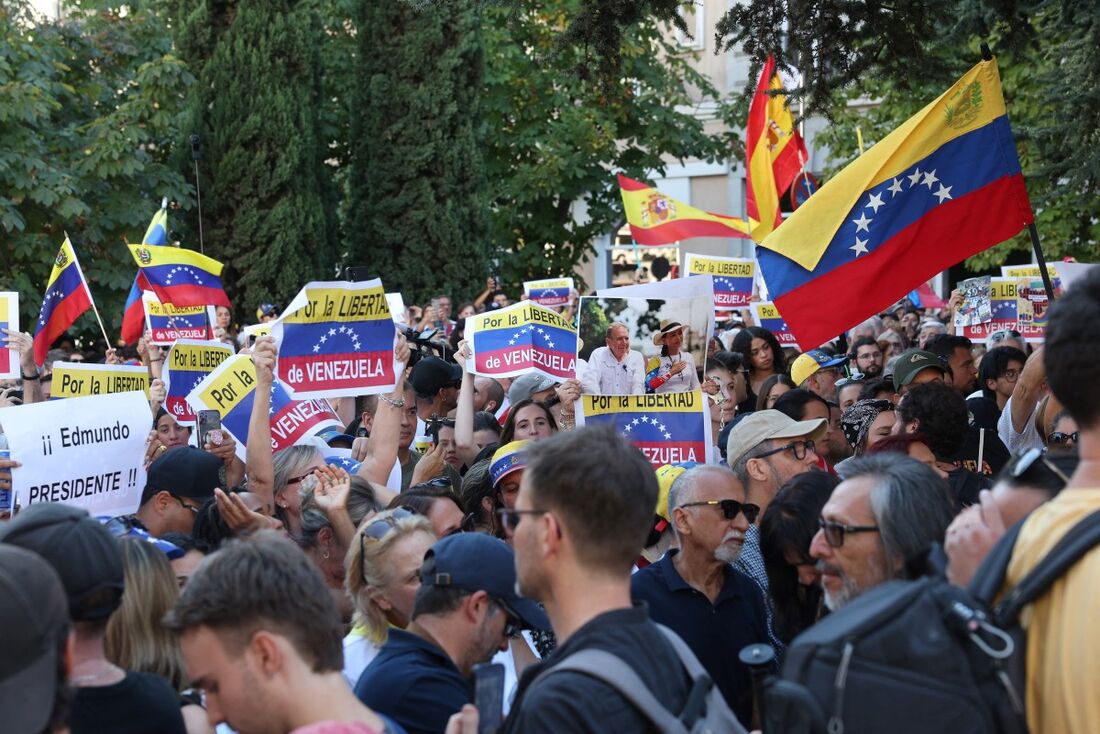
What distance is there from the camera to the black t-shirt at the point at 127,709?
3100mm

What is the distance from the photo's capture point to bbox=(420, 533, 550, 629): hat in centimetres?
380

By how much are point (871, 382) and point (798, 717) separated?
703cm

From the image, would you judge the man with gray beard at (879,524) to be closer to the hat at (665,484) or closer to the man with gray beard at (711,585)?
the man with gray beard at (711,585)

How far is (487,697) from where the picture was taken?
289 centimetres

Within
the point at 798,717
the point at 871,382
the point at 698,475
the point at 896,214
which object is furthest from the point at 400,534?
the point at 871,382

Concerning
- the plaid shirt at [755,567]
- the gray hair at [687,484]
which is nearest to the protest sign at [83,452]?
the gray hair at [687,484]

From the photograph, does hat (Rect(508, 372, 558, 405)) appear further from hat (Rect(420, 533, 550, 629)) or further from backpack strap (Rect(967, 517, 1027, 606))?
backpack strap (Rect(967, 517, 1027, 606))

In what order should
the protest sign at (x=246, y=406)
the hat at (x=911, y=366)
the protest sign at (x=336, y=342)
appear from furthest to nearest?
the hat at (x=911, y=366) < the protest sign at (x=336, y=342) < the protest sign at (x=246, y=406)

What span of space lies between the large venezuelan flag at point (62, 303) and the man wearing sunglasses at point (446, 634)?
27.7 feet

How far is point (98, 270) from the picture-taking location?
20.1 meters

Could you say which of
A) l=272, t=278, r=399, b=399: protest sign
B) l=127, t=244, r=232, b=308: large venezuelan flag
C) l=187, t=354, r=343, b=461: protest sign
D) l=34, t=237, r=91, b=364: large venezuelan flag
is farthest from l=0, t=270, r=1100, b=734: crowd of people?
l=127, t=244, r=232, b=308: large venezuelan flag

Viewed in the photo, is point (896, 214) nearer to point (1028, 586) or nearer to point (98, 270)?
point (1028, 586)

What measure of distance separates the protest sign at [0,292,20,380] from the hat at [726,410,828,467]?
5.54 m

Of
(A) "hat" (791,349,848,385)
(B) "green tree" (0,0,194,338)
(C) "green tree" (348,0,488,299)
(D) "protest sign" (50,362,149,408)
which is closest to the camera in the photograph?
(D) "protest sign" (50,362,149,408)
